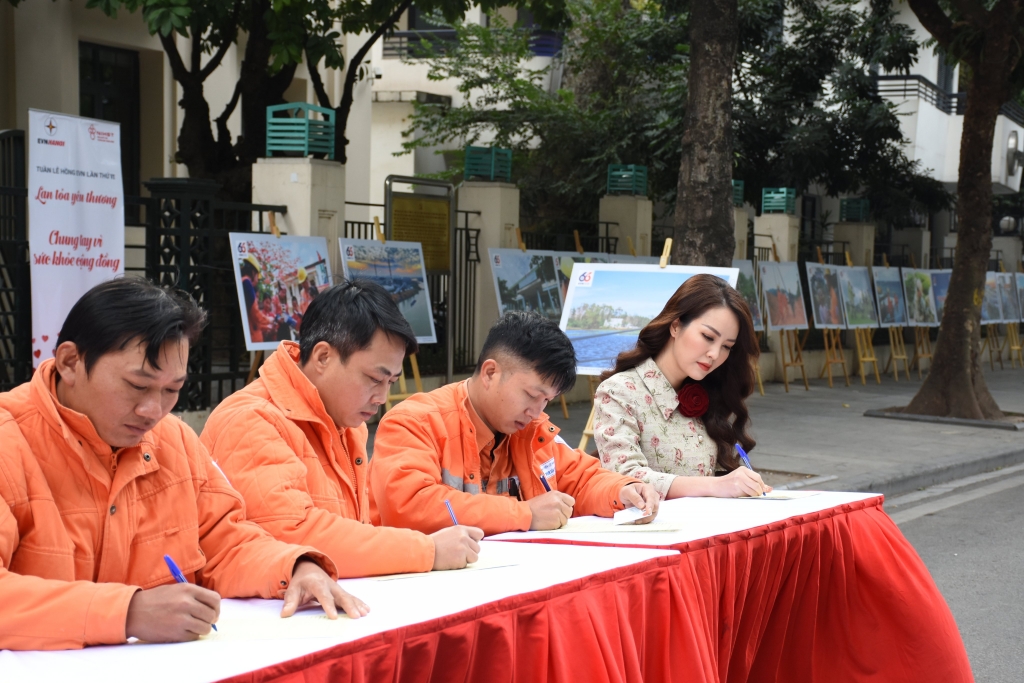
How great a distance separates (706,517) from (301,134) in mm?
7110

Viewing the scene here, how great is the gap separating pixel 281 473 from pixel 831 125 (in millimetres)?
15677

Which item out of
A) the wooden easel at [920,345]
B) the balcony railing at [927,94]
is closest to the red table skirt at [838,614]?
the wooden easel at [920,345]

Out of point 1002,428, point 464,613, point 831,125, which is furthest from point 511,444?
point 831,125

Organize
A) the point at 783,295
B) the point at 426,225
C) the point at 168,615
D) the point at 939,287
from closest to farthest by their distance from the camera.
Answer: the point at 168,615
the point at 426,225
the point at 783,295
the point at 939,287

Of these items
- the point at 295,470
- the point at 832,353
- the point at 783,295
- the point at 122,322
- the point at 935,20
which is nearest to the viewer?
the point at 122,322

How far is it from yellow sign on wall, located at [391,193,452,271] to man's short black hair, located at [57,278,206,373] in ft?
26.4

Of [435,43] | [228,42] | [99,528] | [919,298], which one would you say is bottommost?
[919,298]

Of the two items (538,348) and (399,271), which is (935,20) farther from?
(538,348)

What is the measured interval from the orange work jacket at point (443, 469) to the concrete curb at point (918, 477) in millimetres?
5152

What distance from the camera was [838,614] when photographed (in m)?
3.49

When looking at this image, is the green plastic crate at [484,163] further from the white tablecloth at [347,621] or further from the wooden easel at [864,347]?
the white tablecloth at [347,621]

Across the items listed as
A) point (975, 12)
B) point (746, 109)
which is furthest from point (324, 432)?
point (746, 109)

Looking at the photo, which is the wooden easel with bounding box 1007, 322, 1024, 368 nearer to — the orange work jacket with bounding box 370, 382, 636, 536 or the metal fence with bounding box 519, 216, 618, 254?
the metal fence with bounding box 519, 216, 618, 254

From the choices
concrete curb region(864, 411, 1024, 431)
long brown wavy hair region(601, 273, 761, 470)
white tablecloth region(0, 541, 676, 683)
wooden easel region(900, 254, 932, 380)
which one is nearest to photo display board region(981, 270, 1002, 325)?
wooden easel region(900, 254, 932, 380)
